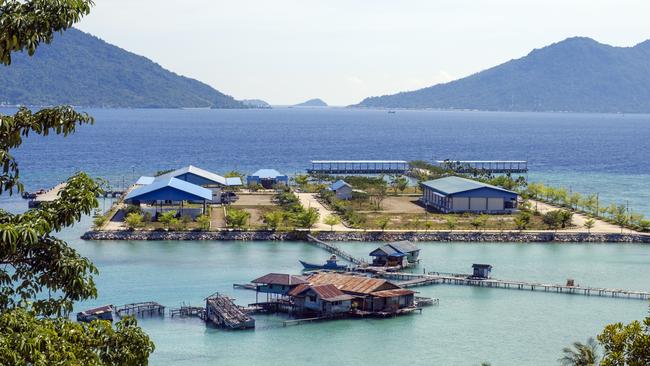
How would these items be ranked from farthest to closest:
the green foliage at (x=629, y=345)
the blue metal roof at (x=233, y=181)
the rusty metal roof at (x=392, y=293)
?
the blue metal roof at (x=233, y=181) → the rusty metal roof at (x=392, y=293) → the green foliage at (x=629, y=345)

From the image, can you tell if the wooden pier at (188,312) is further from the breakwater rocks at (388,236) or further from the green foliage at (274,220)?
the green foliage at (274,220)

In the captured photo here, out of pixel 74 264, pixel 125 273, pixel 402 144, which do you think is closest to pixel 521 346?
pixel 125 273

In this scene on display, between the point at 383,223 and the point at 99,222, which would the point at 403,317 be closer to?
the point at 383,223

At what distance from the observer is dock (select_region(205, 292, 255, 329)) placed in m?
30.0

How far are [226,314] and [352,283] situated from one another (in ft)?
19.3

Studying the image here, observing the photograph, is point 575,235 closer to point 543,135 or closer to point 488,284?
point 488,284

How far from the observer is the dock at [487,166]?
3403 inches

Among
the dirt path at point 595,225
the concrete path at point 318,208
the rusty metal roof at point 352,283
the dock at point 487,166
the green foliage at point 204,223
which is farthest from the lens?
the dock at point 487,166

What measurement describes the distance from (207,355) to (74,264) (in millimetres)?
18330

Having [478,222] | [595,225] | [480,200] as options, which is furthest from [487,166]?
[478,222]

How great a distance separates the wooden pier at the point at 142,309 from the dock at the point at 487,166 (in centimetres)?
5537

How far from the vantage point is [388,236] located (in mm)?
48812

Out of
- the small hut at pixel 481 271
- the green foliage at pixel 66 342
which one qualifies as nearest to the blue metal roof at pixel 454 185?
the small hut at pixel 481 271

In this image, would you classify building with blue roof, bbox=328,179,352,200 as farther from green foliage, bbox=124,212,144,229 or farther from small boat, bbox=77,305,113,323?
small boat, bbox=77,305,113,323
